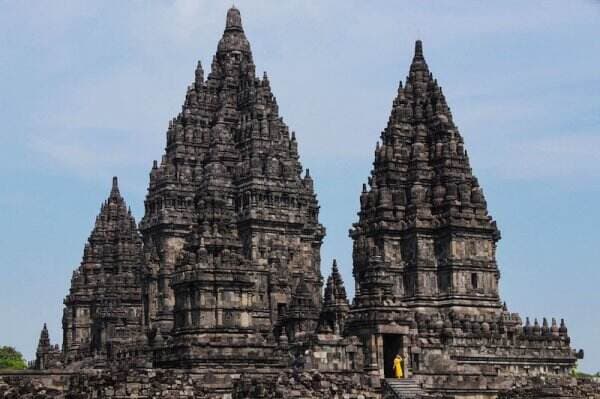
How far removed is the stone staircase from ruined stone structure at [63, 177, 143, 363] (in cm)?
3011

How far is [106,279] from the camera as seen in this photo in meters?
82.1

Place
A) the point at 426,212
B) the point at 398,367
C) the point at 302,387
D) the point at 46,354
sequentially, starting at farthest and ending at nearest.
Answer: the point at 46,354 < the point at 426,212 < the point at 398,367 < the point at 302,387

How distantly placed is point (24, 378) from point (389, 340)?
17739 millimetres

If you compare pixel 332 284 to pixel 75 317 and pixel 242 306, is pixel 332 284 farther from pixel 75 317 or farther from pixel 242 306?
pixel 75 317

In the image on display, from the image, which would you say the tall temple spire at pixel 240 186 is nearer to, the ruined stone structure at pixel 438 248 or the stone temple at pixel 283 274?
the stone temple at pixel 283 274

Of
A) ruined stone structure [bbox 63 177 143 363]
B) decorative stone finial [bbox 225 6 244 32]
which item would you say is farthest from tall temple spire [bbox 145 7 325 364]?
ruined stone structure [bbox 63 177 143 363]

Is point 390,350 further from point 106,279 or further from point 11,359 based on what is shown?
point 11,359

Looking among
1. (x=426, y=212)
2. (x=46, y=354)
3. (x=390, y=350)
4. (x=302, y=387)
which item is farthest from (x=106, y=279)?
(x=302, y=387)

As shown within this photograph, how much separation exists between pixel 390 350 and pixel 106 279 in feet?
111

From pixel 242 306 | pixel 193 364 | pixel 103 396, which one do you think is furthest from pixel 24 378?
pixel 242 306

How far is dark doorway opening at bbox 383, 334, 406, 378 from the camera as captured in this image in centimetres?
5325

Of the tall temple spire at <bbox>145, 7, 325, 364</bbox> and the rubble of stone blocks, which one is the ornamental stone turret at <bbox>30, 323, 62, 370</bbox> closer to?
the tall temple spire at <bbox>145, 7, 325, 364</bbox>

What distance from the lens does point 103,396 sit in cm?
4156

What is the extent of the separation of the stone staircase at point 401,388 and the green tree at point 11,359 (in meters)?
50.4
